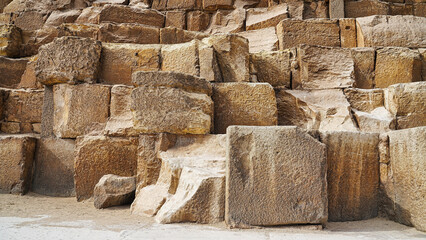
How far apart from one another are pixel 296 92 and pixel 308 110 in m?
0.35

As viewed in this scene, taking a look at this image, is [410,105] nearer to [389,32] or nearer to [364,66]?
[364,66]

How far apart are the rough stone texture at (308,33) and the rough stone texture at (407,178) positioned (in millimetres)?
2842

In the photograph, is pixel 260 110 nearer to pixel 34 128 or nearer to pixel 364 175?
pixel 364 175

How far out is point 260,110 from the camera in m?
3.94

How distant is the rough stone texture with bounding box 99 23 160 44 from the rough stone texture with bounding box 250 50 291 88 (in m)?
2.02

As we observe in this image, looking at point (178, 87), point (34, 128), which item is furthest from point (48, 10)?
point (178, 87)

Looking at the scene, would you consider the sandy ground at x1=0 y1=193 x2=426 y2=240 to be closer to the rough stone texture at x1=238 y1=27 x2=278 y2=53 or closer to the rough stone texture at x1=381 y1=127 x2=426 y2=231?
the rough stone texture at x1=381 y1=127 x2=426 y2=231

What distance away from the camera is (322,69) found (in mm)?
4602

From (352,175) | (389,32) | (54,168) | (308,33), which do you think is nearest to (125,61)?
(54,168)

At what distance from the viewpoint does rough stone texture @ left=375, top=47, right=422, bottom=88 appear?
4.72 metres

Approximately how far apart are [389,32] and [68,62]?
4.71 m

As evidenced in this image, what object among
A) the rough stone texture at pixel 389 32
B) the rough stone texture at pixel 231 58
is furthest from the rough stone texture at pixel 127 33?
the rough stone texture at pixel 389 32

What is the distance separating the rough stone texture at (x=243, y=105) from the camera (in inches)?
154

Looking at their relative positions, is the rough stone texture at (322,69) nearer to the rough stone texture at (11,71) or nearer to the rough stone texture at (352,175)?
the rough stone texture at (352,175)
